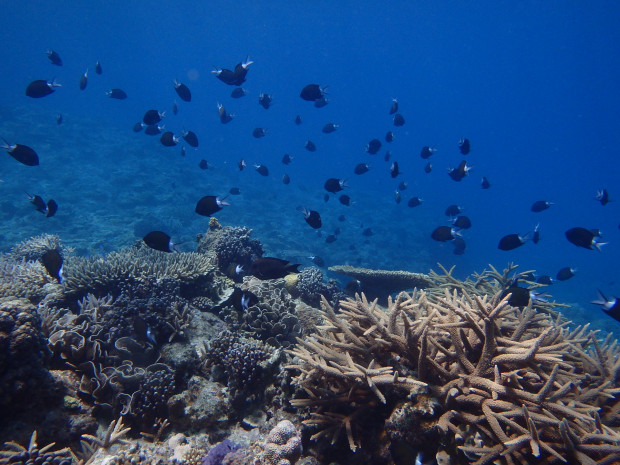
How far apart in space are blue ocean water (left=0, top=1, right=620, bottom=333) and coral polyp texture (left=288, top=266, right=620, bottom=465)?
21.1 ft

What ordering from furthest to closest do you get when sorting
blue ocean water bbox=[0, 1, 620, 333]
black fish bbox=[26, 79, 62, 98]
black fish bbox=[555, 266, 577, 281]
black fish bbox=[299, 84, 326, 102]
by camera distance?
blue ocean water bbox=[0, 1, 620, 333] < black fish bbox=[555, 266, 577, 281] < black fish bbox=[299, 84, 326, 102] < black fish bbox=[26, 79, 62, 98]

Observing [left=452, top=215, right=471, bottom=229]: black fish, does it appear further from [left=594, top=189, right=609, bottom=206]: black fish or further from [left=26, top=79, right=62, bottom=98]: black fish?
[left=26, top=79, right=62, bottom=98]: black fish

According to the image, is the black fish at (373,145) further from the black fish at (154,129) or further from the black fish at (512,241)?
the black fish at (154,129)

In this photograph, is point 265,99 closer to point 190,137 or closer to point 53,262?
point 190,137

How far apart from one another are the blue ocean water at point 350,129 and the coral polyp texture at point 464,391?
645 centimetres

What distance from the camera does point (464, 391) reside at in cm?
233

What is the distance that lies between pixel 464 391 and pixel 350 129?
552 ft

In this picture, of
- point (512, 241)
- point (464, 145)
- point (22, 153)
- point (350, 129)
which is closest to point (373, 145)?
point (464, 145)

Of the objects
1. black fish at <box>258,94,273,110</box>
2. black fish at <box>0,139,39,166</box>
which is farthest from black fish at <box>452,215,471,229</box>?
black fish at <box>0,139,39,166</box>

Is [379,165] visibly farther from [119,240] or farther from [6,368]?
[6,368]

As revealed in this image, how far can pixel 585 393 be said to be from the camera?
2500 mm

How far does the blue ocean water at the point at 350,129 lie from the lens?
23828 mm

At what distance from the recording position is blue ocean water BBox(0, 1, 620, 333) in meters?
23.8

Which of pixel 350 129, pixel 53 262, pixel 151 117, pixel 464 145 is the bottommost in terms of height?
pixel 53 262
